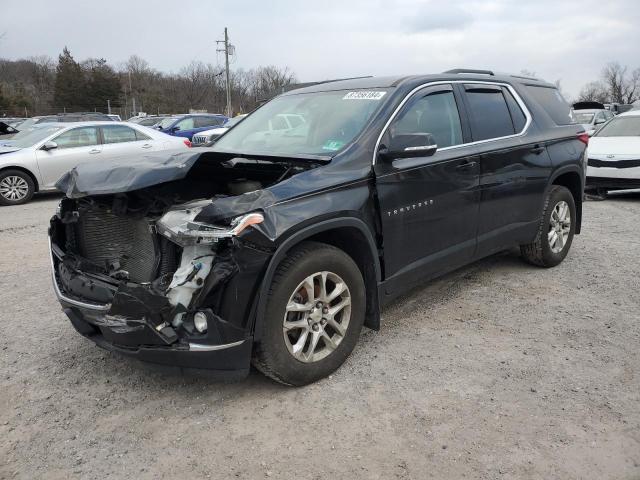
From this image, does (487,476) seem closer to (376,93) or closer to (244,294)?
(244,294)

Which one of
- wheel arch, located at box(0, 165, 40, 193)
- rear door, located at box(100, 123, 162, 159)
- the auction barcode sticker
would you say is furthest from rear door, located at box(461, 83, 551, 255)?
wheel arch, located at box(0, 165, 40, 193)

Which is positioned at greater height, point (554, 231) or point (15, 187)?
point (15, 187)

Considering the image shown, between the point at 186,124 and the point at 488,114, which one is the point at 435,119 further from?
the point at 186,124

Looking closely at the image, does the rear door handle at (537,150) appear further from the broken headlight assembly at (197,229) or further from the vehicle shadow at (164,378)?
the broken headlight assembly at (197,229)

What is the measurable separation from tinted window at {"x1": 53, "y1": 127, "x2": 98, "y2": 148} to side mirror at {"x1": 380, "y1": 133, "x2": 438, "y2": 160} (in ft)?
29.5

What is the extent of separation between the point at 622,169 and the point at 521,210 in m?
5.91

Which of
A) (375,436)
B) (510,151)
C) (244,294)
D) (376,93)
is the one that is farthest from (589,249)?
(244,294)

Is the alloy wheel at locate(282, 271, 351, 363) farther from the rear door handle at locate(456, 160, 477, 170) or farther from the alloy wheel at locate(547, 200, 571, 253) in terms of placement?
the alloy wheel at locate(547, 200, 571, 253)

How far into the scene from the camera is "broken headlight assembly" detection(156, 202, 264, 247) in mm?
2717

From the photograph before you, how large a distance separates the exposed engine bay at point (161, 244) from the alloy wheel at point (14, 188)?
7897 mm

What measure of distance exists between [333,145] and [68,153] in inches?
343

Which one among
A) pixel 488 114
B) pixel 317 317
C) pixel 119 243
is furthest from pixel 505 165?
pixel 119 243

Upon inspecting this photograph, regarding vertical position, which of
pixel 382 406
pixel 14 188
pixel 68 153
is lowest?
pixel 382 406

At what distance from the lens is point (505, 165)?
454cm
